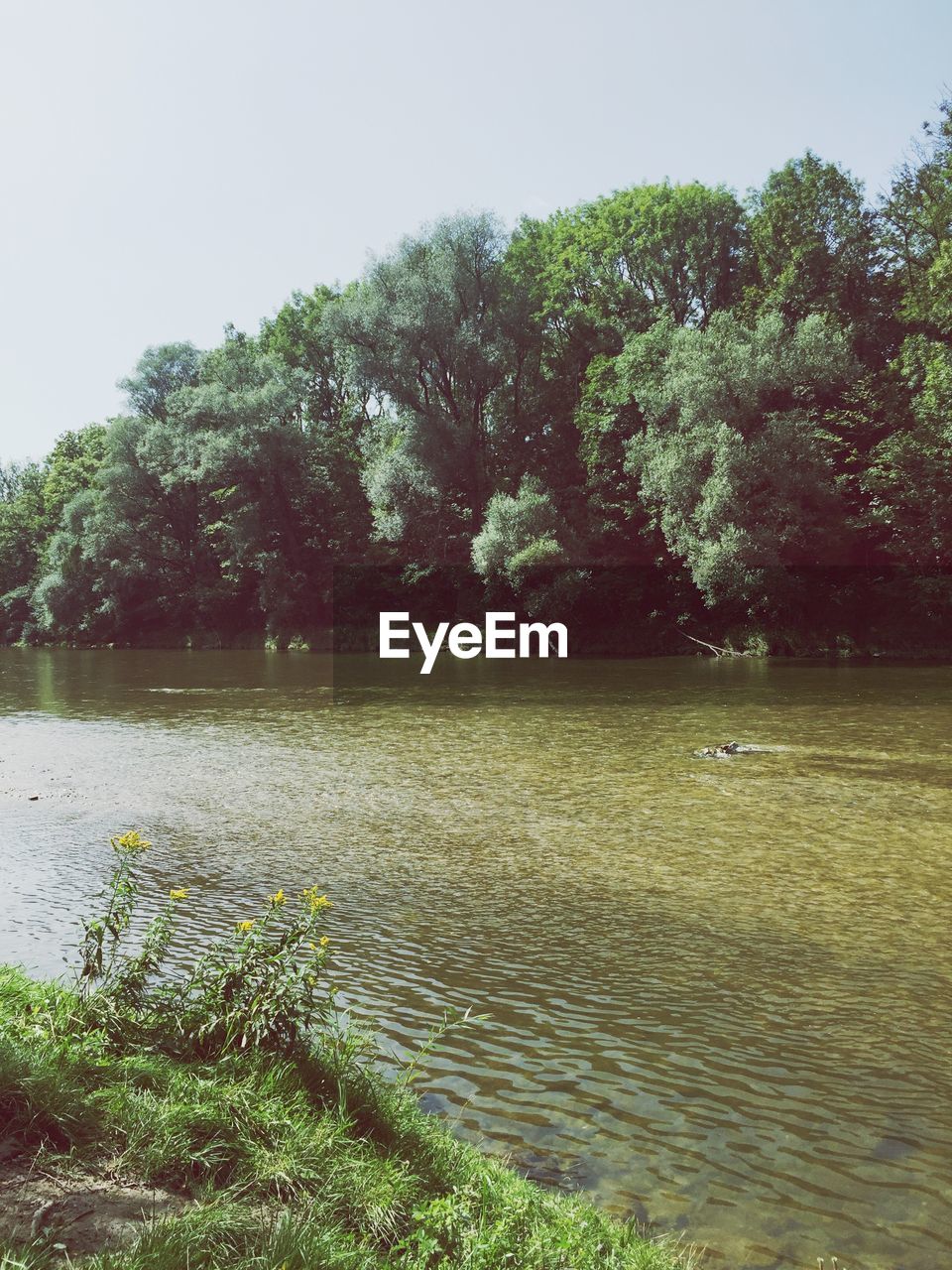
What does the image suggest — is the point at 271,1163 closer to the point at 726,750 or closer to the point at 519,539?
the point at 726,750

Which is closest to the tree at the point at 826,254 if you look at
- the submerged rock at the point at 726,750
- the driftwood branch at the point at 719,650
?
the driftwood branch at the point at 719,650

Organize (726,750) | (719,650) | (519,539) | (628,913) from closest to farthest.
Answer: (628,913) → (726,750) → (719,650) → (519,539)

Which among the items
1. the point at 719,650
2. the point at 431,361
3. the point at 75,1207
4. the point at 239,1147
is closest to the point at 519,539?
the point at 719,650

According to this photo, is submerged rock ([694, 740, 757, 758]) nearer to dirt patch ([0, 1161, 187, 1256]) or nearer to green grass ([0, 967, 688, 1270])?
green grass ([0, 967, 688, 1270])

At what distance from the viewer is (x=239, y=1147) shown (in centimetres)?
447

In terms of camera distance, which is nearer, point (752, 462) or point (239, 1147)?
point (239, 1147)

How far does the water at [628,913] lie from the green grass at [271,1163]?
29.5 inches

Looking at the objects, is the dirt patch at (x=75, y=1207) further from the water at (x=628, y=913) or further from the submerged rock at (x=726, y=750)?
the submerged rock at (x=726, y=750)

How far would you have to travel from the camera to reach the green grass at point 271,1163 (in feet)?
12.5

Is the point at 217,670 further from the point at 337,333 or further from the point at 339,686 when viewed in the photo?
the point at 337,333

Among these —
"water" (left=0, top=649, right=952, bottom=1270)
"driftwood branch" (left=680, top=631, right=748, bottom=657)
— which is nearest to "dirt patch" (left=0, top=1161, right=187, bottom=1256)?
"water" (left=0, top=649, right=952, bottom=1270)

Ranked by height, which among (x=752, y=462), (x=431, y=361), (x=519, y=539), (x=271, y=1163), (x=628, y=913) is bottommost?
(x=628, y=913)

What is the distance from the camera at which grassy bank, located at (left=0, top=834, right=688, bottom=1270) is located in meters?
3.80

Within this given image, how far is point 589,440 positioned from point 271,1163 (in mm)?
50556
